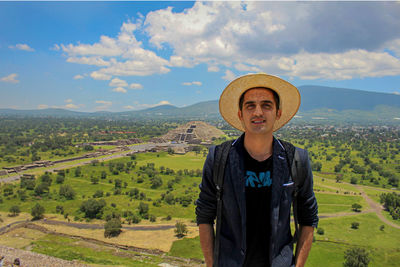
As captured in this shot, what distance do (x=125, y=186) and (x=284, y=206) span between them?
3938 centimetres

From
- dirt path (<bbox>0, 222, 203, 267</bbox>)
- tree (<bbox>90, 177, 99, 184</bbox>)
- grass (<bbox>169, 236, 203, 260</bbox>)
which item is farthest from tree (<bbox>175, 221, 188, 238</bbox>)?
tree (<bbox>90, 177, 99, 184</bbox>)

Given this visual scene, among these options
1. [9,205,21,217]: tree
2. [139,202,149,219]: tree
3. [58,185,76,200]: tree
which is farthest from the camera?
[58,185,76,200]: tree

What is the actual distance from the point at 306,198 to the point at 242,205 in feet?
2.10

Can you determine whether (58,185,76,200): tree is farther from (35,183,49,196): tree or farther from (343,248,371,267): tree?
(343,248,371,267): tree

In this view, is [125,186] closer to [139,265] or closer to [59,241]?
[59,241]

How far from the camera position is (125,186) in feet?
127

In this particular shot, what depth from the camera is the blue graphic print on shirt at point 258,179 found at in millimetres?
2205

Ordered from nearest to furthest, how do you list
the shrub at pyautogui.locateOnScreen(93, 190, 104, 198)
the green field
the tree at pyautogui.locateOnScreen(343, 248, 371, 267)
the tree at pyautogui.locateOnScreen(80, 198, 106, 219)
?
1. the tree at pyautogui.locateOnScreen(343, 248, 371, 267)
2. the green field
3. the tree at pyautogui.locateOnScreen(80, 198, 106, 219)
4. the shrub at pyautogui.locateOnScreen(93, 190, 104, 198)

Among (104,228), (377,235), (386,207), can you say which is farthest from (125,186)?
(386,207)

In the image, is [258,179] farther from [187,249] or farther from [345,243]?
[345,243]

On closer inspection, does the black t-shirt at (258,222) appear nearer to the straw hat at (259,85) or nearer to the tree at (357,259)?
the straw hat at (259,85)

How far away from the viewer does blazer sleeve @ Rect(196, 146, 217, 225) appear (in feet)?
7.38

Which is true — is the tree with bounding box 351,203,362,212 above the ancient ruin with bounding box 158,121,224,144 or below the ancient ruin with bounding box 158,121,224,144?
below

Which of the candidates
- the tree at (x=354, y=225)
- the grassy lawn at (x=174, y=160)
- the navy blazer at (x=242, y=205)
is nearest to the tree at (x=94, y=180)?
the grassy lawn at (x=174, y=160)
